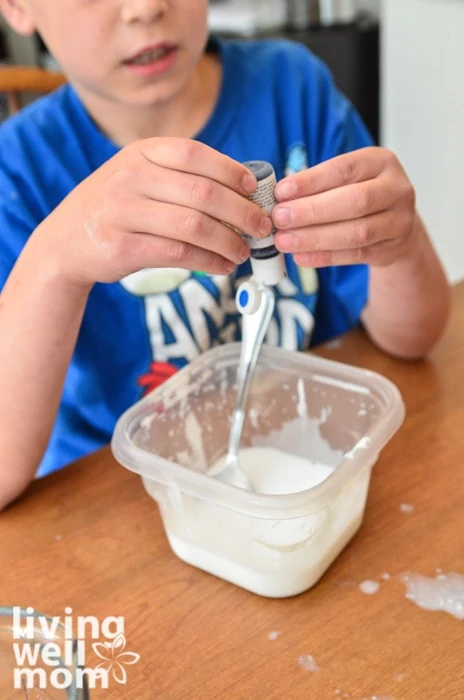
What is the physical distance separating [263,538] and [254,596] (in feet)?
0.17

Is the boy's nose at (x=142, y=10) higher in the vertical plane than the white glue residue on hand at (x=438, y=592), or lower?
higher

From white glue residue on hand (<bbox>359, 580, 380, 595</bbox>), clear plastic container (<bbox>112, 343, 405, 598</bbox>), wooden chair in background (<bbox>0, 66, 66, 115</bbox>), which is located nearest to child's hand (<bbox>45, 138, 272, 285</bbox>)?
clear plastic container (<bbox>112, 343, 405, 598</bbox>)

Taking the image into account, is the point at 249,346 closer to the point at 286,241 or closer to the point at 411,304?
the point at 286,241

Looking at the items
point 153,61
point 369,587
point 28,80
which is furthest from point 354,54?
point 369,587

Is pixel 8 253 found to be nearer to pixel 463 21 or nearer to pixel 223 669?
pixel 223 669

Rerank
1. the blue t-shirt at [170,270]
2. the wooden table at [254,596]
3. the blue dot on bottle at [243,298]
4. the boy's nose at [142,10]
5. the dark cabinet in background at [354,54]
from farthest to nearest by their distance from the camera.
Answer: the dark cabinet in background at [354,54] < the blue t-shirt at [170,270] < the boy's nose at [142,10] < the blue dot on bottle at [243,298] < the wooden table at [254,596]

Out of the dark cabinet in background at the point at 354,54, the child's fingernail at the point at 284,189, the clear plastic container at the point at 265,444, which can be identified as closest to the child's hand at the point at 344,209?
the child's fingernail at the point at 284,189

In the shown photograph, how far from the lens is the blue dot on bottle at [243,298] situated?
0.58m

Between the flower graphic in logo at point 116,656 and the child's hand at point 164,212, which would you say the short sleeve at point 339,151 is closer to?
the child's hand at point 164,212

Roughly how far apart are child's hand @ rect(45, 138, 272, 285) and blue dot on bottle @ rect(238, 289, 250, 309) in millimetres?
27

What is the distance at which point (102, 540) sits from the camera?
60 cm

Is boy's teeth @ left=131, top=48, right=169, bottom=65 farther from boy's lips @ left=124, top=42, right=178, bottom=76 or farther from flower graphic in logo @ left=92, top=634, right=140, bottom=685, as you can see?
flower graphic in logo @ left=92, top=634, right=140, bottom=685

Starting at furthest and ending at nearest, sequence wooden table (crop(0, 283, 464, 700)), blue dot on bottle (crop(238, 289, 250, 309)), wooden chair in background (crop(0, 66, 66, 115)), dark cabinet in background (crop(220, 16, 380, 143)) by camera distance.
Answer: dark cabinet in background (crop(220, 16, 380, 143))
wooden chair in background (crop(0, 66, 66, 115))
blue dot on bottle (crop(238, 289, 250, 309))
wooden table (crop(0, 283, 464, 700))

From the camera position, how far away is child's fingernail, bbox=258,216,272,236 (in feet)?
1.70
